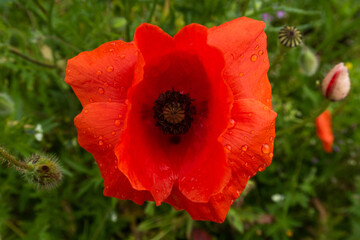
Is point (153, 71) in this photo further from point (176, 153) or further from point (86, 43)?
point (86, 43)

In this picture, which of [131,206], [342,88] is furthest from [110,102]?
[131,206]

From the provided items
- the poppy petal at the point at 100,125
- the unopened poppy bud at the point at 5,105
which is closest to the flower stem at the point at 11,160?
the poppy petal at the point at 100,125

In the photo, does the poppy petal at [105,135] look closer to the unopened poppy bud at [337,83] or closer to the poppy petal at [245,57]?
the poppy petal at [245,57]

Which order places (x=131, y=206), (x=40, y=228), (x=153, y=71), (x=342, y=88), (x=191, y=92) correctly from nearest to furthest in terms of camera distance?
(x=153, y=71), (x=191, y=92), (x=342, y=88), (x=40, y=228), (x=131, y=206)

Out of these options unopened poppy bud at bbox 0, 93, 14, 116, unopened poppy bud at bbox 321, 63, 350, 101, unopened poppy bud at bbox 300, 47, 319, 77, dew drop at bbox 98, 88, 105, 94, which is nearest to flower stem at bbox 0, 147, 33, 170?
dew drop at bbox 98, 88, 105, 94

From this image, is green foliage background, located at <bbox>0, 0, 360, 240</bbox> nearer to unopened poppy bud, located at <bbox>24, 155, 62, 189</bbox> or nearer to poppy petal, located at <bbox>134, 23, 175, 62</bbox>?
unopened poppy bud, located at <bbox>24, 155, 62, 189</bbox>

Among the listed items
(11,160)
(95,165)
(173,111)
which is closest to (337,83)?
(173,111)
